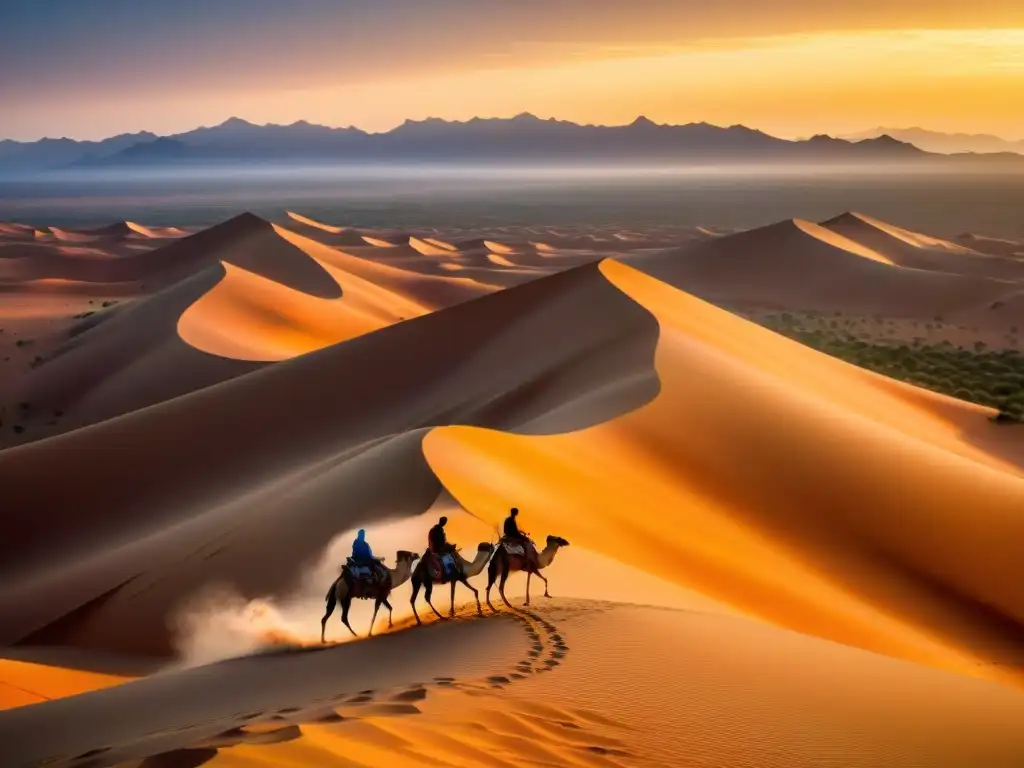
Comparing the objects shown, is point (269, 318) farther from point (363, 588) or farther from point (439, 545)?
point (363, 588)

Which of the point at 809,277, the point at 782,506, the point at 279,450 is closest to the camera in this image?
the point at 782,506

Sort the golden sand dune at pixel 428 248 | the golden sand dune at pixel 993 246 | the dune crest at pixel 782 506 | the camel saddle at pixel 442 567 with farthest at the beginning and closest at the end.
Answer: the golden sand dune at pixel 428 248, the golden sand dune at pixel 993 246, the dune crest at pixel 782 506, the camel saddle at pixel 442 567

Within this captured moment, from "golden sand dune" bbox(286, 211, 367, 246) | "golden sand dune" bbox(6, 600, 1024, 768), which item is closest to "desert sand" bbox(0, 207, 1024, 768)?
"golden sand dune" bbox(6, 600, 1024, 768)

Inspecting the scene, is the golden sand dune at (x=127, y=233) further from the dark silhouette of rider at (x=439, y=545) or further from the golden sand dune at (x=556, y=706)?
the golden sand dune at (x=556, y=706)

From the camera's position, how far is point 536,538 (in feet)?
37.8

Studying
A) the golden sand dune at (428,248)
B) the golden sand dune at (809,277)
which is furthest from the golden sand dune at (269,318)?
the golden sand dune at (428,248)

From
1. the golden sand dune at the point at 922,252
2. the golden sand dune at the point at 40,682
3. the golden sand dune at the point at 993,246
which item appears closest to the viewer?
the golden sand dune at the point at 40,682

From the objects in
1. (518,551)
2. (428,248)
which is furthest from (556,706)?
(428,248)

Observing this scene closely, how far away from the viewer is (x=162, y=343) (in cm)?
3406

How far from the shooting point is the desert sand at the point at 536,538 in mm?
7105

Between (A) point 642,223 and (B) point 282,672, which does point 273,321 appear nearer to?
(B) point 282,672

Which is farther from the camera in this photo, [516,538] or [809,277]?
[809,277]

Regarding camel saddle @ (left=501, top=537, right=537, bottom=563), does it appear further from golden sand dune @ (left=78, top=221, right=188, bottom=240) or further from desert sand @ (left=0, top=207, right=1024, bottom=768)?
golden sand dune @ (left=78, top=221, right=188, bottom=240)

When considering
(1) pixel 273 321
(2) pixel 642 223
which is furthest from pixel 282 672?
(2) pixel 642 223
